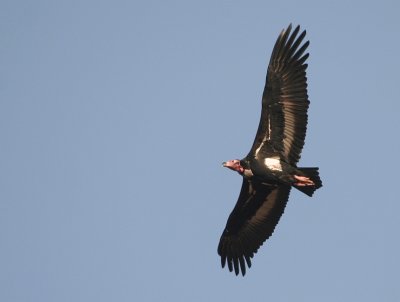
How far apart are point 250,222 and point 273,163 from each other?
242 cm

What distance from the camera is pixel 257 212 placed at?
16969 mm

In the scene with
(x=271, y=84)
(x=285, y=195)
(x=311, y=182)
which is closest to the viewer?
(x=311, y=182)

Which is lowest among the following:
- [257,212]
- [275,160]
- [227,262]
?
[227,262]

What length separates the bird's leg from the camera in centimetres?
1446

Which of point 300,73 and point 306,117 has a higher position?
point 300,73

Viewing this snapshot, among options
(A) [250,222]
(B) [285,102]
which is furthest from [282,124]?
(A) [250,222]

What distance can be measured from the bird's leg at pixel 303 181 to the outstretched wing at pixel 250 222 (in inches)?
71.4

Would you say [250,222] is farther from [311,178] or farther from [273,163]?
[311,178]

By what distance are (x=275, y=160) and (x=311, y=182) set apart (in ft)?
4.27

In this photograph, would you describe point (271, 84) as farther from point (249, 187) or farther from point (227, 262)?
point (227, 262)

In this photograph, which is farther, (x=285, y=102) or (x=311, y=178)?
(x=285, y=102)

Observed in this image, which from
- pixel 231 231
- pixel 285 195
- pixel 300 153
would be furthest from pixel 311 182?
pixel 231 231

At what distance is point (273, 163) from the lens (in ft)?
50.4

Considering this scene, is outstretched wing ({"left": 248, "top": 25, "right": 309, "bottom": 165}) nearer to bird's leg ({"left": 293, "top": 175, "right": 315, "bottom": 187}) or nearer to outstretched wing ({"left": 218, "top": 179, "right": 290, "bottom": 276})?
bird's leg ({"left": 293, "top": 175, "right": 315, "bottom": 187})
